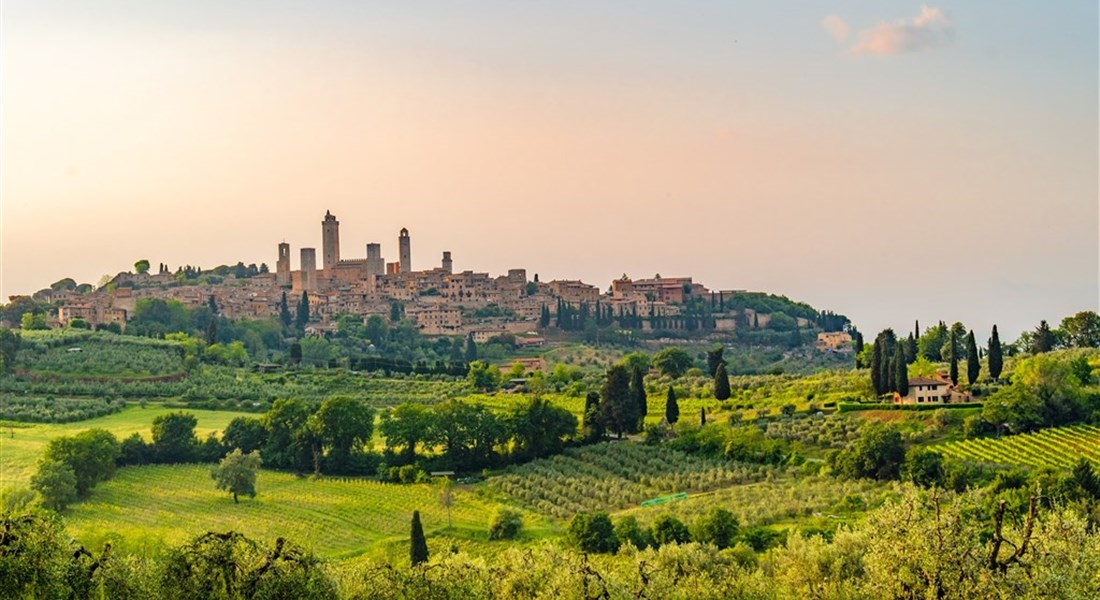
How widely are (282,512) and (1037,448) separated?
75.5 feet

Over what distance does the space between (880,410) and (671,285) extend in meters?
74.0

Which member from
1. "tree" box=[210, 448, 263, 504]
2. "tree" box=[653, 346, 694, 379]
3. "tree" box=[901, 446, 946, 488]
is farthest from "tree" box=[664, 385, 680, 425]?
"tree" box=[210, 448, 263, 504]

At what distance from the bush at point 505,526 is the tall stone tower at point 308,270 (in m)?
80.8

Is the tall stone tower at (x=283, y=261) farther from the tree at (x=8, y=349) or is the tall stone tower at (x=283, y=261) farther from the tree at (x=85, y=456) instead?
the tree at (x=85, y=456)

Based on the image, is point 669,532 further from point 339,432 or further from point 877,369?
point 877,369

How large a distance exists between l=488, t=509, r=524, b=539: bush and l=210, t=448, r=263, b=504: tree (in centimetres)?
978

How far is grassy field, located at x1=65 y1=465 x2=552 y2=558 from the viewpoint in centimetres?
3400

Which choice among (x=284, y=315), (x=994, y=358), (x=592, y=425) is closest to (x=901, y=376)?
(x=994, y=358)

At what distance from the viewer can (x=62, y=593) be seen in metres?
17.1

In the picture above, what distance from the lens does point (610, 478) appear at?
1612 inches

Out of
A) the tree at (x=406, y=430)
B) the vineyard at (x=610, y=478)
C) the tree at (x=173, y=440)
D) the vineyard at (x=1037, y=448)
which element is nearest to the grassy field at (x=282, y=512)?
the tree at (x=173, y=440)

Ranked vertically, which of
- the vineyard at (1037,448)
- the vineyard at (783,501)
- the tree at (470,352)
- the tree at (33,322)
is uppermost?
the tree at (33,322)

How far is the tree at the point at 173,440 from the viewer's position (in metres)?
45.4

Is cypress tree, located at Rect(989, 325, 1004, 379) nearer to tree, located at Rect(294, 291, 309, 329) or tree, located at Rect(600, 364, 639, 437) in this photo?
tree, located at Rect(600, 364, 639, 437)
